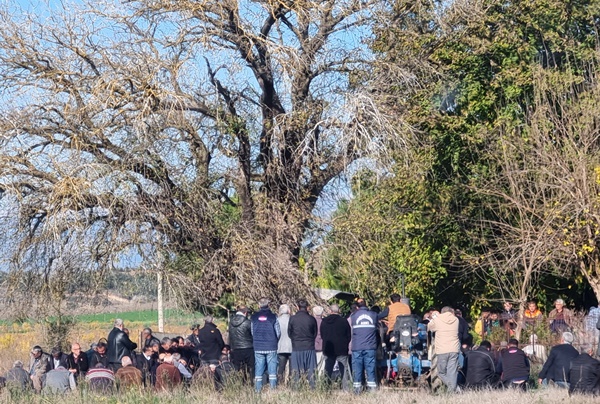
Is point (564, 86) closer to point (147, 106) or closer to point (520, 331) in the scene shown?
point (520, 331)

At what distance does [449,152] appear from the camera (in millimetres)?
25719

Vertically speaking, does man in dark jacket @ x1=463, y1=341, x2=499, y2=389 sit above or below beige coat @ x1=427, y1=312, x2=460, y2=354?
below

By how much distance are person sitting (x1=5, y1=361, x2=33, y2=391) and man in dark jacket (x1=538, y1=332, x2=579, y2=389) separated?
29.6 feet

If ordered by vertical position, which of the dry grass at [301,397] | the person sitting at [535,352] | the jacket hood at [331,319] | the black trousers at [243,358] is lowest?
the dry grass at [301,397]

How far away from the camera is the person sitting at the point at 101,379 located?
51.8 feet

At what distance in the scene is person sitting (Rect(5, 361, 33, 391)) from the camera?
16.1m

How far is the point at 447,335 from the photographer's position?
16812 mm

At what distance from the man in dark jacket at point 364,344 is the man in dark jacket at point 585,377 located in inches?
138

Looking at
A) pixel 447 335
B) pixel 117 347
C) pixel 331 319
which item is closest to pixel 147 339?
pixel 117 347

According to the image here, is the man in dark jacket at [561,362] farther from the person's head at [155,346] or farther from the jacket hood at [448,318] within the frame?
the person's head at [155,346]

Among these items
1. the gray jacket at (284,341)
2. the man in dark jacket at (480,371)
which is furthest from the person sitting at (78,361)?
the man in dark jacket at (480,371)

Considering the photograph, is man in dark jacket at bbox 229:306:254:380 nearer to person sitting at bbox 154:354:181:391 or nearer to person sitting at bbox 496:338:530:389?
person sitting at bbox 154:354:181:391


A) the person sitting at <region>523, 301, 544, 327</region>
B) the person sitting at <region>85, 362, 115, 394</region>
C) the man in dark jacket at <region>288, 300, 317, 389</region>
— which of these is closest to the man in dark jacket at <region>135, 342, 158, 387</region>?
the person sitting at <region>85, 362, 115, 394</region>

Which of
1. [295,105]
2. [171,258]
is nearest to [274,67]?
[295,105]
